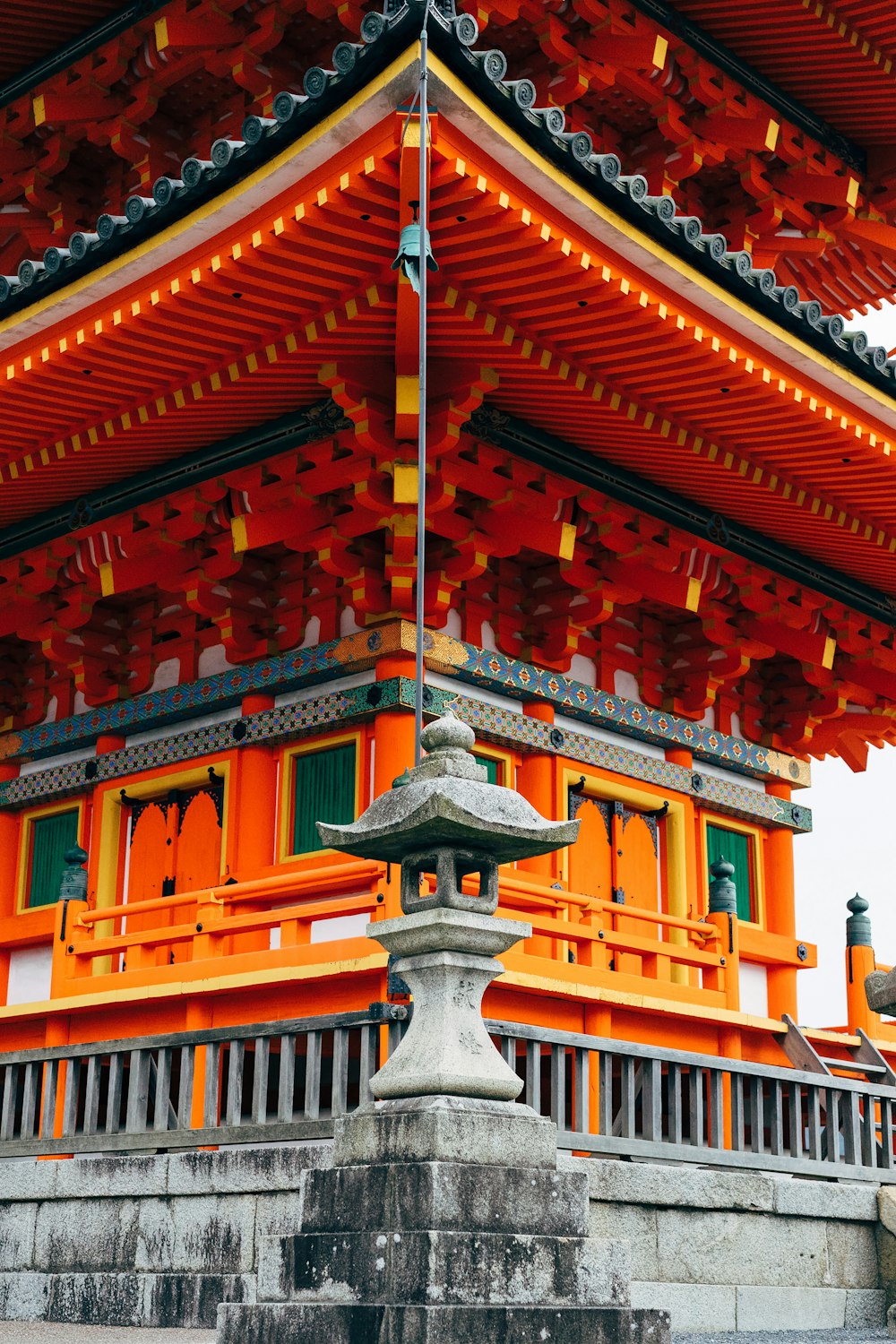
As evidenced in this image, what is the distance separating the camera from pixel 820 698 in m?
14.9

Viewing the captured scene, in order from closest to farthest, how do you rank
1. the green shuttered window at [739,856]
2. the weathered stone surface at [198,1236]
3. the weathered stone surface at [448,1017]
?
1. the weathered stone surface at [448,1017]
2. the weathered stone surface at [198,1236]
3. the green shuttered window at [739,856]

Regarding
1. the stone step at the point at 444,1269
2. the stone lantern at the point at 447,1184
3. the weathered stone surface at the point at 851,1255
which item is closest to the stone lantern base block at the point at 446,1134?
the stone lantern at the point at 447,1184

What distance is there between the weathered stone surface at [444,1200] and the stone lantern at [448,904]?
15.0 inches

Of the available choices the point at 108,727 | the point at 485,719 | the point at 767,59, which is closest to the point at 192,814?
the point at 108,727

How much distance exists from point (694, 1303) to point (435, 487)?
17.5 ft

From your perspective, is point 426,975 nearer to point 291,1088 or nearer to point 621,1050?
point 291,1088

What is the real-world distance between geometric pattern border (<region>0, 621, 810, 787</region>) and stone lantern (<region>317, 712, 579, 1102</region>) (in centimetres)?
397

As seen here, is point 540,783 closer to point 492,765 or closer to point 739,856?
point 492,765

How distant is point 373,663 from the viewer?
12.0 metres

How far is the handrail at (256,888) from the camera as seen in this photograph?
1023 cm

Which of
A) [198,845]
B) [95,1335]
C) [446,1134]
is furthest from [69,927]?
[446,1134]

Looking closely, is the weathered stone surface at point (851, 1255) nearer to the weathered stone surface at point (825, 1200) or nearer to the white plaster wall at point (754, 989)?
the weathered stone surface at point (825, 1200)

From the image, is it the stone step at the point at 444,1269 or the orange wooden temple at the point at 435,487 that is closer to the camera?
the stone step at the point at 444,1269

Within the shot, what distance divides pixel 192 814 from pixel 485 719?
247cm
